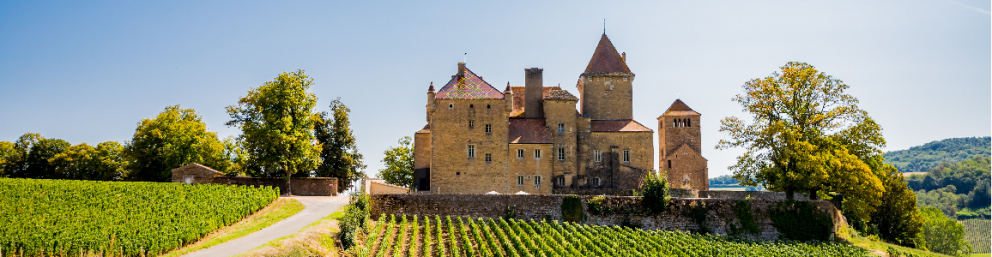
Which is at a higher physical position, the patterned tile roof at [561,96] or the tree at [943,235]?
the patterned tile roof at [561,96]

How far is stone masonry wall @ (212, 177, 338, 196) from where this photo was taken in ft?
134

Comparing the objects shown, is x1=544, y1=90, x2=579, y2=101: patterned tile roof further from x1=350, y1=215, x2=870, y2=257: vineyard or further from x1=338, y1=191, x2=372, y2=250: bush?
x1=338, y1=191, x2=372, y2=250: bush

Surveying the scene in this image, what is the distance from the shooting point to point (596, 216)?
121 ft

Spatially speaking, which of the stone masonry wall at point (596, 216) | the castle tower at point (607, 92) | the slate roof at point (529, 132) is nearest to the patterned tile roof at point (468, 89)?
the slate roof at point (529, 132)

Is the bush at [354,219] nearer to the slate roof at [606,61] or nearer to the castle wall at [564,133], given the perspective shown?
the castle wall at [564,133]

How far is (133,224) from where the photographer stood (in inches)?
915

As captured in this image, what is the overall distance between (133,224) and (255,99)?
63.2 ft

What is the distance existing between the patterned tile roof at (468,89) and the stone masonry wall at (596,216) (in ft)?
30.6

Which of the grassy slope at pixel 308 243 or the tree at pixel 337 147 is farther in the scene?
the tree at pixel 337 147

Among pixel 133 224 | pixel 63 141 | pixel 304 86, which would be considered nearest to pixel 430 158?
pixel 304 86

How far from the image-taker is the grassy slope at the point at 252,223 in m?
23.5

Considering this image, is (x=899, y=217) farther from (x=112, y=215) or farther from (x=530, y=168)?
(x=112, y=215)

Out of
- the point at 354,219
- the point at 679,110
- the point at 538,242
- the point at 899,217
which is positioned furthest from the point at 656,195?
the point at 899,217

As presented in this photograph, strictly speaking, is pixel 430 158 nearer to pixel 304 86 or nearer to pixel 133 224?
pixel 304 86
